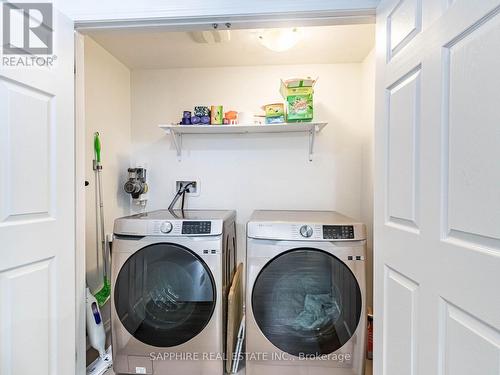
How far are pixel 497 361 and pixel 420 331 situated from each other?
269 mm

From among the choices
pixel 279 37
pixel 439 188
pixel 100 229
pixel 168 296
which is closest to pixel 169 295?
pixel 168 296

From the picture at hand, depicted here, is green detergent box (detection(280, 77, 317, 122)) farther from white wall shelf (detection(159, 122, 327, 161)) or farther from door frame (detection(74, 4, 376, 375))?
door frame (detection(74, 4, 376, 375))

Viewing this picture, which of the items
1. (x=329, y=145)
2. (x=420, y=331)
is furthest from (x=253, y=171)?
(x=420, y=331)

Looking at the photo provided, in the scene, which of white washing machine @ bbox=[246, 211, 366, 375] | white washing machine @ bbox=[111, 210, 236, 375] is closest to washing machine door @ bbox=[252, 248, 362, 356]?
white washing machine @ bbox=[246, 211, 366, 375]

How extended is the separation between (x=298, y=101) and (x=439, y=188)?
1278 mm

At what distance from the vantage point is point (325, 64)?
7.14ft

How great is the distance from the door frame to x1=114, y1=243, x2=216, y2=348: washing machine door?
234 mm

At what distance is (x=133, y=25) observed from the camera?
1273 millimetres

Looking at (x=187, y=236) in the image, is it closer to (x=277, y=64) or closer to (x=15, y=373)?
(x=15, y=373)

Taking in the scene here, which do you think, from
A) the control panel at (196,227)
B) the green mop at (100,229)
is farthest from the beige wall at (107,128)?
the control panel at (196,227)

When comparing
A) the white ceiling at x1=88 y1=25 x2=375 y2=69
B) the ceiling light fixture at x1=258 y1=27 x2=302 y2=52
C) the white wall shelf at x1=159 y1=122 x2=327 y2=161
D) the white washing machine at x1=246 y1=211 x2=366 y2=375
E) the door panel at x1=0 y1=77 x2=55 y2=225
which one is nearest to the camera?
the door panel at x1=0 y1=77 x2=55 y2=225

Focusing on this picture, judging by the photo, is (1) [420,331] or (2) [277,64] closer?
(1) [420,331]

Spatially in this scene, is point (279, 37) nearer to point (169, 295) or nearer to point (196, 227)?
point (196, 227)

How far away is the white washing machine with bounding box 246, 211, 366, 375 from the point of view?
1.45m
